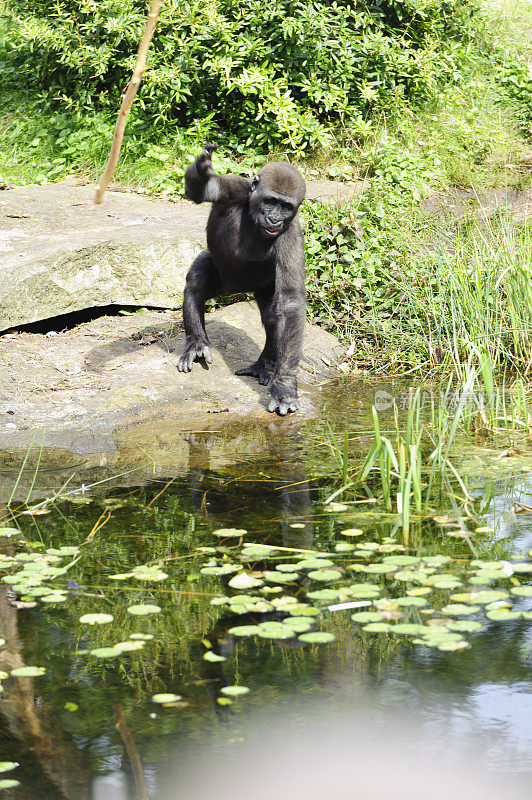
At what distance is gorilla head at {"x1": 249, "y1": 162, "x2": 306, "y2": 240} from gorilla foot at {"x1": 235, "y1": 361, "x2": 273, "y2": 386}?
1.06 m

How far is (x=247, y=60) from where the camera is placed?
30.5 feet

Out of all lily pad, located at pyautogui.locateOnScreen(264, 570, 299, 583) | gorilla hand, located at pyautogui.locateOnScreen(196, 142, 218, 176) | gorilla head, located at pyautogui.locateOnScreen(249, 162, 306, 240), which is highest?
gorilla hand, located at pyautogui.locateOnScreen(196, 142, 218, 176)

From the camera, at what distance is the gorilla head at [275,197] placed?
217 inches

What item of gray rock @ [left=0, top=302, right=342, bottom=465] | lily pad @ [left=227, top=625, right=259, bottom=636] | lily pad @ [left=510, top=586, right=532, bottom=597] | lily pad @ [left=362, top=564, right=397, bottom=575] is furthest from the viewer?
gray rock @ [left=0, top=302, right=342, bottom=465]

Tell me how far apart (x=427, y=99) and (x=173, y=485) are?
24.8 ft

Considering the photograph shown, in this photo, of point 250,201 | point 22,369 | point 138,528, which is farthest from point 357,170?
point 138,528

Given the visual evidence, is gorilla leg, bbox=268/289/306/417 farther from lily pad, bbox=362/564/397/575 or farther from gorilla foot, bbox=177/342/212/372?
lily pad, bbox=362/564/397/575

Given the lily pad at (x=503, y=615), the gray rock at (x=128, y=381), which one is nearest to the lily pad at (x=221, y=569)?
the lily pad at (x=503, y=615)

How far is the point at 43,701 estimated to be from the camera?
2.62 m

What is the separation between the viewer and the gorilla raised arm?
18.3 feet

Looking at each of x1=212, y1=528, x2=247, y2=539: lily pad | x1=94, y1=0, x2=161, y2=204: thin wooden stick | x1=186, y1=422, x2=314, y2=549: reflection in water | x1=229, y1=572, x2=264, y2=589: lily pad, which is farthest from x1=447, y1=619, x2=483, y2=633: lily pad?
x1=94, y1=0, x2=161, y2=204: thin wooden stick

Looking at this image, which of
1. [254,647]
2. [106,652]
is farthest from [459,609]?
[106,652]

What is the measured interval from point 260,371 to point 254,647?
366cm

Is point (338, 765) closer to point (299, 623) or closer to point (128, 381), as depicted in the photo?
point (299, 623)
